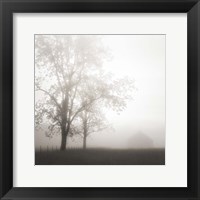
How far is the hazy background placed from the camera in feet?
3.41

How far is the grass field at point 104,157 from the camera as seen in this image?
1.04 meters

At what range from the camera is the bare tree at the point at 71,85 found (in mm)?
1044

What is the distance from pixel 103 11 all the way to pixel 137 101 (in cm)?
31

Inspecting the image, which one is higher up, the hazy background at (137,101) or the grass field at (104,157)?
the hazy background at (137,101)

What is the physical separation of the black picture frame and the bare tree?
10cm

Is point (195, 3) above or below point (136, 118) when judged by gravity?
above

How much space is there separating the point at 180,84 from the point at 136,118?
0.18 meters

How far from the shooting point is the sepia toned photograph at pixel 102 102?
1.04 m

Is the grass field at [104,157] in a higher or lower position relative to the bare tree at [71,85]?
lower

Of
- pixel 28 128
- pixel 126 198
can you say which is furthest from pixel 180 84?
pixel 28 128

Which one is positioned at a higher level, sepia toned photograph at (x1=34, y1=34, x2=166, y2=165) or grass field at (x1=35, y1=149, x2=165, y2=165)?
sepia toned photograph at (x1=34, y1=34, x2=166, y2=165)

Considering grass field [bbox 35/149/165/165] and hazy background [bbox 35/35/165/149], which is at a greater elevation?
hazy background [bbox 35/35/165/149]

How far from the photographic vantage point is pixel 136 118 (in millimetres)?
1038

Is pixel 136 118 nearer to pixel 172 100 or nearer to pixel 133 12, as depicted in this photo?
pixel 172 100
